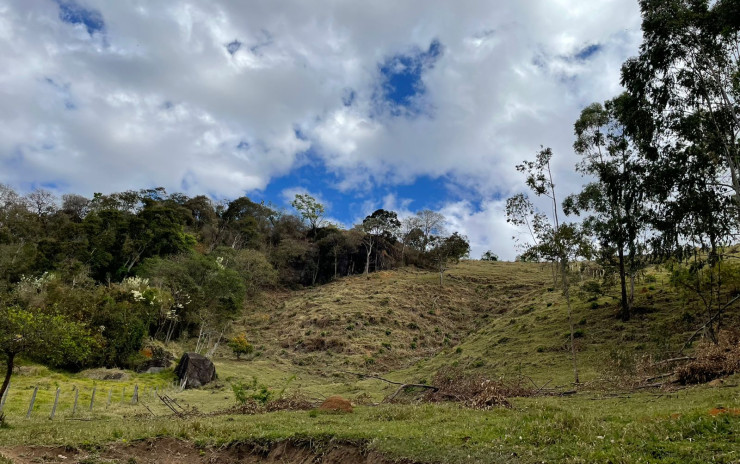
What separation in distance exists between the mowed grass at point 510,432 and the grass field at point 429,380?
0.05 metres

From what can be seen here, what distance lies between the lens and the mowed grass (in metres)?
7.34

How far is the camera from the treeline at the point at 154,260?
36062 millimetres

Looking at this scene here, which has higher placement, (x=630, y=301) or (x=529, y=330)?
(x=630, y=301)

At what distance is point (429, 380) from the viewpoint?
3064 centimetres

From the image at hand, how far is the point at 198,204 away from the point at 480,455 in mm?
85460

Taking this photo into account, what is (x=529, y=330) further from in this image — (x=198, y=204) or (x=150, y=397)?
(x=198, y=204)

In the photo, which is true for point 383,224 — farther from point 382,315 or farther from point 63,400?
point 63,400

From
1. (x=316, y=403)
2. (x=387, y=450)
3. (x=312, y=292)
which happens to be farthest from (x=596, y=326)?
(x=312, y=292)

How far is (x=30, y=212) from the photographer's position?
205 feet

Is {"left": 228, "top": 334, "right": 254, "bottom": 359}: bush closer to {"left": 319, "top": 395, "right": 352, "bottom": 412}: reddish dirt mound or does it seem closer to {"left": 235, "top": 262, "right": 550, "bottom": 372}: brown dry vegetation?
{"left": 235, "top": 262, "right": 550, "bottom": 372}: brown dry vegetation

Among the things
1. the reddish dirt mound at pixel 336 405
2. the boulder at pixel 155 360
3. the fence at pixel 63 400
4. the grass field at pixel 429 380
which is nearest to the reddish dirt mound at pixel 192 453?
the grass field at pixel 429 380

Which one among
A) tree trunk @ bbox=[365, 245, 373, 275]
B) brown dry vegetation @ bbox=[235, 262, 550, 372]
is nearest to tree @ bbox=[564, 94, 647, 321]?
brown dry vegetation @ bbox=[235, 262, 550, 372]

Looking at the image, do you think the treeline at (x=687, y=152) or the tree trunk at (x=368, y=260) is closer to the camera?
the treeline at (x=687, y=152)

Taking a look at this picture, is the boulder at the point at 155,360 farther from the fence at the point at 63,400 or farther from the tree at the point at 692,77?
the tree at the point at 692,77
